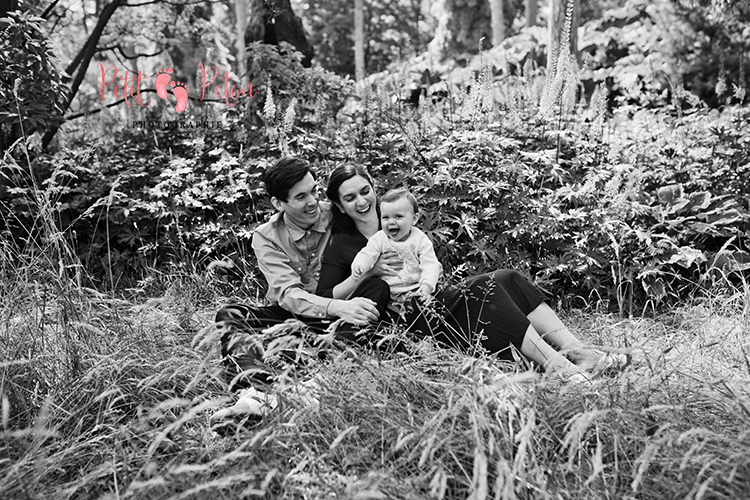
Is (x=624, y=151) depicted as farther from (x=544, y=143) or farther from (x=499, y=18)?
(x=499, y=18)

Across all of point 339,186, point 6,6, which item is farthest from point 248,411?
point 6,6

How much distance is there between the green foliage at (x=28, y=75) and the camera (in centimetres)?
393

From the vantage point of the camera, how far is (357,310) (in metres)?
2.71

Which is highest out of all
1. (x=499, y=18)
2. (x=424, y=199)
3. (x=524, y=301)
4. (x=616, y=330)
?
(x=499, y=18)

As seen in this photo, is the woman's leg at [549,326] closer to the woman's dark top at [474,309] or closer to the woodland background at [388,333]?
the woman's dark top at [474,309]

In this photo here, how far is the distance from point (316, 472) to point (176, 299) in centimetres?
215

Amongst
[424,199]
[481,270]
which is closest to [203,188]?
[424,199]

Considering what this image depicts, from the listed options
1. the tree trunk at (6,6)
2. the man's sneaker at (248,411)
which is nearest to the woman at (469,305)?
the man's sneaker at (248,411)

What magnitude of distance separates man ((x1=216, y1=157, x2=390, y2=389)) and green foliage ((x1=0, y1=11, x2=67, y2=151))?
1.86m

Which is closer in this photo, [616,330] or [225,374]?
[225,374]

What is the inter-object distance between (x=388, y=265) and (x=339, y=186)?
1.50 ft

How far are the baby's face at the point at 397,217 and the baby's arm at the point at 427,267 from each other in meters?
0.10

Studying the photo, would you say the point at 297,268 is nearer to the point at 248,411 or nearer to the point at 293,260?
the point at 293,260

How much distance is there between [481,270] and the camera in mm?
3881
